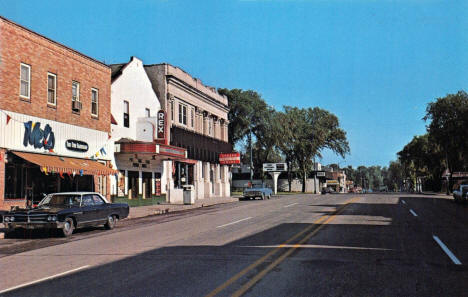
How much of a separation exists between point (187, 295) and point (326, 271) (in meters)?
2.80

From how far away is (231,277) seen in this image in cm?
752

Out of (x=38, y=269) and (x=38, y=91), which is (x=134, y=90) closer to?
(x=38, y=91)

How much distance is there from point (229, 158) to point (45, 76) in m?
27.4

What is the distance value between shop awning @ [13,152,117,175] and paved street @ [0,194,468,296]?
7.12 m

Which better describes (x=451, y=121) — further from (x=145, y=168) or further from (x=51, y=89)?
(x=51, y=89)

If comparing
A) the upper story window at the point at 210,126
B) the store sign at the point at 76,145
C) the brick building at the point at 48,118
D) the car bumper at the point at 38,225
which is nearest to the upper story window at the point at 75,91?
the brick building at the point at 48,118

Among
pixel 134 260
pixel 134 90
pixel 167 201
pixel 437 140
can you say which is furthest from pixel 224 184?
pixel 134 260

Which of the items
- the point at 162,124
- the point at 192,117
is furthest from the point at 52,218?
the point at 192,117

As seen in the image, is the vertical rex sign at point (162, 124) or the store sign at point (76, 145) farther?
the vertical rex sign at point (162, 124)

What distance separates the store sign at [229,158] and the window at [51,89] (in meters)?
26.4

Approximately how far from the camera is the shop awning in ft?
66.5

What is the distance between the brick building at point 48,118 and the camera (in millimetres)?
20203

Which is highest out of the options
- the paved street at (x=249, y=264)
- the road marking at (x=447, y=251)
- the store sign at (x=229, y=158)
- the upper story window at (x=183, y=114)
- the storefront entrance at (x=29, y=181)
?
the upper story window at (x=183, y=114)

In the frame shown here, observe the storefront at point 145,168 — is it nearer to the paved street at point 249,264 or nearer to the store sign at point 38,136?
the store sign at point 38,136
